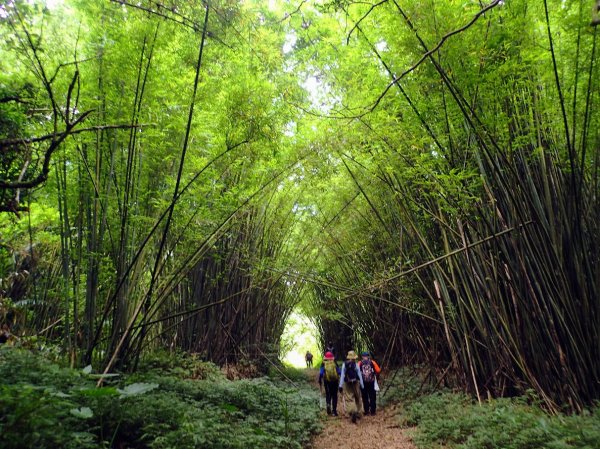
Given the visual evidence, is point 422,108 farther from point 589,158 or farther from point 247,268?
point 247,268

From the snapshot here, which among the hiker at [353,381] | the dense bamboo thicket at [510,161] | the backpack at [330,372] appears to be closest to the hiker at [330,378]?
the backpack at [330,372]

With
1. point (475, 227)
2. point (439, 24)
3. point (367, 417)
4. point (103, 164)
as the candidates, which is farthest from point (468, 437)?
point (103, 164)

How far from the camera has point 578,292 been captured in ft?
7.83

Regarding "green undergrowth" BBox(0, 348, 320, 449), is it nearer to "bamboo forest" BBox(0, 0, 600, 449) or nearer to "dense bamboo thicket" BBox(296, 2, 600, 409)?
"bamboo forest" BBox(0, 0, 600, 449)

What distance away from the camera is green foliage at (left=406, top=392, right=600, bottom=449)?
194 cm

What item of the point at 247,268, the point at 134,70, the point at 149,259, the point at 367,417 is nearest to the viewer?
the point at 134,70

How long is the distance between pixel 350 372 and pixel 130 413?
8.90 feet

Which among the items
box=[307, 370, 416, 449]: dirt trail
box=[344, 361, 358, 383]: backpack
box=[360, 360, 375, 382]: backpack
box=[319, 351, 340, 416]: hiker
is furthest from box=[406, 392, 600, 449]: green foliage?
box=[319, 351, 340, 416]: hiker

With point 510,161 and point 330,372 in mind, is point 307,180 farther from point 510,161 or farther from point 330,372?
point 510,161

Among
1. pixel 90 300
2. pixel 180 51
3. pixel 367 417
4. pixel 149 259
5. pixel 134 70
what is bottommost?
pixel 367 417

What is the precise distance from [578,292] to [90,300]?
11.5 feet

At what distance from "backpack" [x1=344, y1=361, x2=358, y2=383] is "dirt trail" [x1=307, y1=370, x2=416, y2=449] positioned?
0.45 meters

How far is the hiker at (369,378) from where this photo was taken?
4.15 m

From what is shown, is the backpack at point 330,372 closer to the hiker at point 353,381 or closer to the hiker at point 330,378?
the hiker at point 330,378
